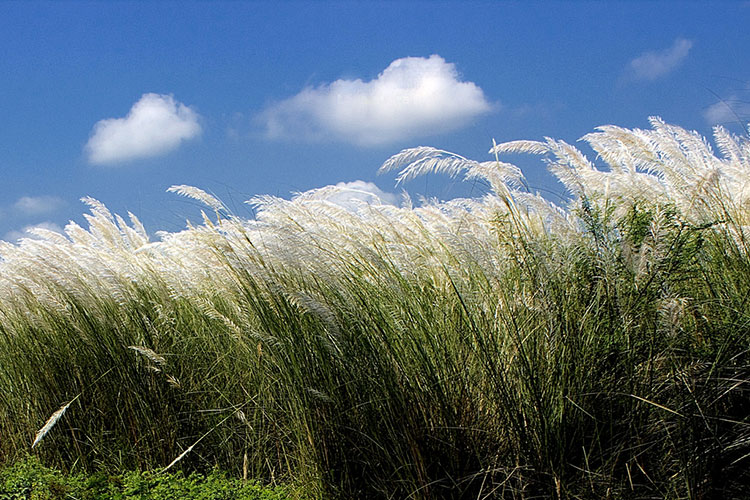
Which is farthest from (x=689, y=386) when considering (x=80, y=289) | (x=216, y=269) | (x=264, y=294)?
(x=80, y=289)

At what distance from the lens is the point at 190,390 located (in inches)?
151

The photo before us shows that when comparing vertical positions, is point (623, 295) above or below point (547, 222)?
below

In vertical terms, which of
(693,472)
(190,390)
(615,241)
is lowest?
(693,472)

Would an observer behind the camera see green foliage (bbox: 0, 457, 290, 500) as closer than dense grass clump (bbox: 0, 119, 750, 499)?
No

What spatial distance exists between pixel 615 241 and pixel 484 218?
0.85 meters

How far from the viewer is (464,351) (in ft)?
8.90

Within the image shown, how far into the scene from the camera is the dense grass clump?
8.45 ft

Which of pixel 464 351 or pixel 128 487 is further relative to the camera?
pixel 128 487

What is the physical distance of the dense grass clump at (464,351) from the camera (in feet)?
8.45

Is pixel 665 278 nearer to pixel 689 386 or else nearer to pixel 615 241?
pixel 615 241

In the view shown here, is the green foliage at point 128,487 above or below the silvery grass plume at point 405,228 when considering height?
below

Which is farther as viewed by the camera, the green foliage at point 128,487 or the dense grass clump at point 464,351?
the green foliage at point 128,487

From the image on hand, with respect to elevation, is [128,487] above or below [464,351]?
below

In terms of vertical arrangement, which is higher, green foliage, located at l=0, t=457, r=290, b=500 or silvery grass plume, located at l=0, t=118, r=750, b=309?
silvery grass plume, located at l=0, t=118, r=750, b=309
